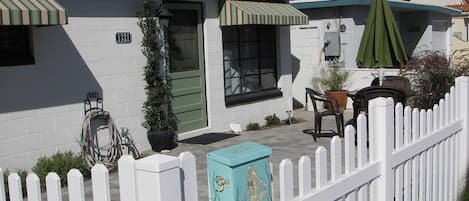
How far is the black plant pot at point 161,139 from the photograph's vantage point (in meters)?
8.03

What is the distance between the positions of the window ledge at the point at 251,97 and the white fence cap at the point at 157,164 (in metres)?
7.97

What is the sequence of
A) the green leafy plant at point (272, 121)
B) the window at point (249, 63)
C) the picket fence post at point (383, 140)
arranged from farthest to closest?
the green leafy plant at point (272, 121), the window at point (249, 63), the picket fence post at point (383, 140)

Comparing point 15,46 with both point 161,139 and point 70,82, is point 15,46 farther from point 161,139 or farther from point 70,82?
point 161,139

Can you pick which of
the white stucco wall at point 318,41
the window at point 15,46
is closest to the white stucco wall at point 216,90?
the window at point 15,46

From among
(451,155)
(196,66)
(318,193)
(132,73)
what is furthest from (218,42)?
(318,193)

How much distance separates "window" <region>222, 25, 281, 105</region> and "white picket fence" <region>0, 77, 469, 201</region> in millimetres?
5566

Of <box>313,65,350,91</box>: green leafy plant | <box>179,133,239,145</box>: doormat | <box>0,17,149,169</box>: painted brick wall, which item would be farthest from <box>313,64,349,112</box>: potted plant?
<box>0,17,149,169</box>: painted brick wall

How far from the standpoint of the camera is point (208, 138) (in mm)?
9016

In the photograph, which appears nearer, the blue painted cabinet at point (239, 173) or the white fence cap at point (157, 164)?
the white fence cap at point (157, 164)

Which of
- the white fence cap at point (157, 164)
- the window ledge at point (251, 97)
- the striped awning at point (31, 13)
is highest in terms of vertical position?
the striped awning at point (31, 13)

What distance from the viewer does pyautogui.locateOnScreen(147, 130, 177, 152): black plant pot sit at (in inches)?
316

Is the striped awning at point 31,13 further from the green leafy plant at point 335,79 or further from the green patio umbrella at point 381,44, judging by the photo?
the green leafy plant at point 335,79

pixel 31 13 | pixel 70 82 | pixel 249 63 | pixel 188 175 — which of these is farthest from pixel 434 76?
pixel 188 175

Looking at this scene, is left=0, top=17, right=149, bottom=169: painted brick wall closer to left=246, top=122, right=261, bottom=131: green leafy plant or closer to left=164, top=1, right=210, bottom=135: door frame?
left=164, top=1, right=210, bottom=135: door frame
